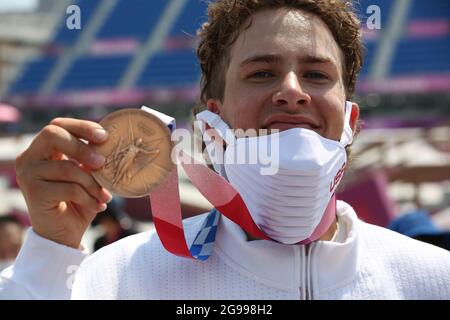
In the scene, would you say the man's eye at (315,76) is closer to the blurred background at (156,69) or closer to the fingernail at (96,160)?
the fingernail at (96,160)

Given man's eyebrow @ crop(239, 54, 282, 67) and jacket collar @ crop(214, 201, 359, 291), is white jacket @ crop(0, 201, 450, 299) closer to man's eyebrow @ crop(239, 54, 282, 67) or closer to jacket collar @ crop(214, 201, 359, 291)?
jacket collar @ crop(214, 201, 359, 291)

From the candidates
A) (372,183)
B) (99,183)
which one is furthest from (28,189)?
(372,183)

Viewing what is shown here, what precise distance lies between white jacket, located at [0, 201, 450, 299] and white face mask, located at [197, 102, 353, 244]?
0.06 m

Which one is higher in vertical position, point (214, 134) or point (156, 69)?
point (214, 134)

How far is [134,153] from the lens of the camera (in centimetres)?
149

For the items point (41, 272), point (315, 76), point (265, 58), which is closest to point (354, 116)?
point (315, 76)

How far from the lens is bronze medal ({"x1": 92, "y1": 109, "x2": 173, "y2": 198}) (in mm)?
1450

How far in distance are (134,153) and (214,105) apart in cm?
37

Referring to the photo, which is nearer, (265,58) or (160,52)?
(265,58)

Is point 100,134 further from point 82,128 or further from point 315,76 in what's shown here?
point 315,76

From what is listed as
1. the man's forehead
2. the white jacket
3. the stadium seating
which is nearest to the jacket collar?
the white jacket

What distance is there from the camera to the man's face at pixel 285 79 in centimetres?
161

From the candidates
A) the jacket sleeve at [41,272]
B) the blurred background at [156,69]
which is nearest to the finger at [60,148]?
the jacket sleeve at [41,272]

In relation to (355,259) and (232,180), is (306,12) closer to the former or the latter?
(232,180)
